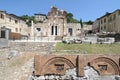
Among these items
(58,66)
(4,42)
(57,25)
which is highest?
(57,25)

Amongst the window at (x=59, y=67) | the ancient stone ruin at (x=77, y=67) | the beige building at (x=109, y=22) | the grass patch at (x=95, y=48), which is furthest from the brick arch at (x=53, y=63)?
the beige building at (x=109, y=22)

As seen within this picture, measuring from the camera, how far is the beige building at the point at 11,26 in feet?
134

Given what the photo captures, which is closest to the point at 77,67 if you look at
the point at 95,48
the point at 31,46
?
the point at 95,48

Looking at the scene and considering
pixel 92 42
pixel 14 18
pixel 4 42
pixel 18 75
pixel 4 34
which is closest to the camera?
pixel 18 75

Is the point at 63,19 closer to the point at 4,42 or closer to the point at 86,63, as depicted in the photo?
the point at 4,42

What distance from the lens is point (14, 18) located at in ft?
169

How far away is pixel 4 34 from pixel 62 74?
2315 cm

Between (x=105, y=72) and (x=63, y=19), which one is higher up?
(x=63, y=19)

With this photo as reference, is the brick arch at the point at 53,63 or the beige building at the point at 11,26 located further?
the beige building at the point at 11,26

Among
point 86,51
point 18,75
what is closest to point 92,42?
point 86,51

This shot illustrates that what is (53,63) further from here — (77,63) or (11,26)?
(11,26)

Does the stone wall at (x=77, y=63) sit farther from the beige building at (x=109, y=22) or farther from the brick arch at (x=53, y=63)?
the beige building at (x=109, y=22)

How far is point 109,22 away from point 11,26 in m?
24.8

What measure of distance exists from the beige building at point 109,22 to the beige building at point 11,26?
70.0 ft
